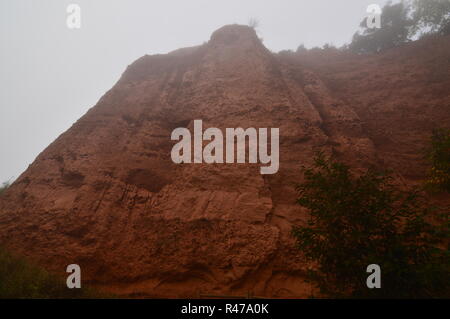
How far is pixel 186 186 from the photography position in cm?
925

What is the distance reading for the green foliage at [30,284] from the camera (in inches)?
248

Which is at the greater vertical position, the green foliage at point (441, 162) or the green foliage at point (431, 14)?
the green foliage at point (431, 14)

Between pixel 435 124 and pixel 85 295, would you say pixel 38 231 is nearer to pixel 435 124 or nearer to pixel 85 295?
pixel 85 295

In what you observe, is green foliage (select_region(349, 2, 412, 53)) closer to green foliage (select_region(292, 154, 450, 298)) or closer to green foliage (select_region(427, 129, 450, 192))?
green foliage (select_region(427, 129, 450, 192))

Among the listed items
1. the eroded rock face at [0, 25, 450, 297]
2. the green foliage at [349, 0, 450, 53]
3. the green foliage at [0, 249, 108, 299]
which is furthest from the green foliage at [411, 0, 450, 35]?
the green foliage at [0, 249, 108, 299]

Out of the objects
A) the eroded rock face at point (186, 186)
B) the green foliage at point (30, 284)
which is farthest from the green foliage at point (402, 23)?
the green foliage at point (30, 284)

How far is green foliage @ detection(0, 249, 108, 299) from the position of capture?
630 cm

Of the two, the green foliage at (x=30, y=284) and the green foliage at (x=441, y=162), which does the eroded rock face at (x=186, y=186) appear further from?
the green foliage at (x=441, y=162)

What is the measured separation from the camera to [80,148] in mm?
10500

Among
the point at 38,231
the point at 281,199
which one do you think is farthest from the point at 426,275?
the point at 38,231

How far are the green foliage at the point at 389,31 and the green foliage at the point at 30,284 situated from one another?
22659 millimetres

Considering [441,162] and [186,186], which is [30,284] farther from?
[441,162]

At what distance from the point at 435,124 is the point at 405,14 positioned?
12.8m

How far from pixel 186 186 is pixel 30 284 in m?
4.90
